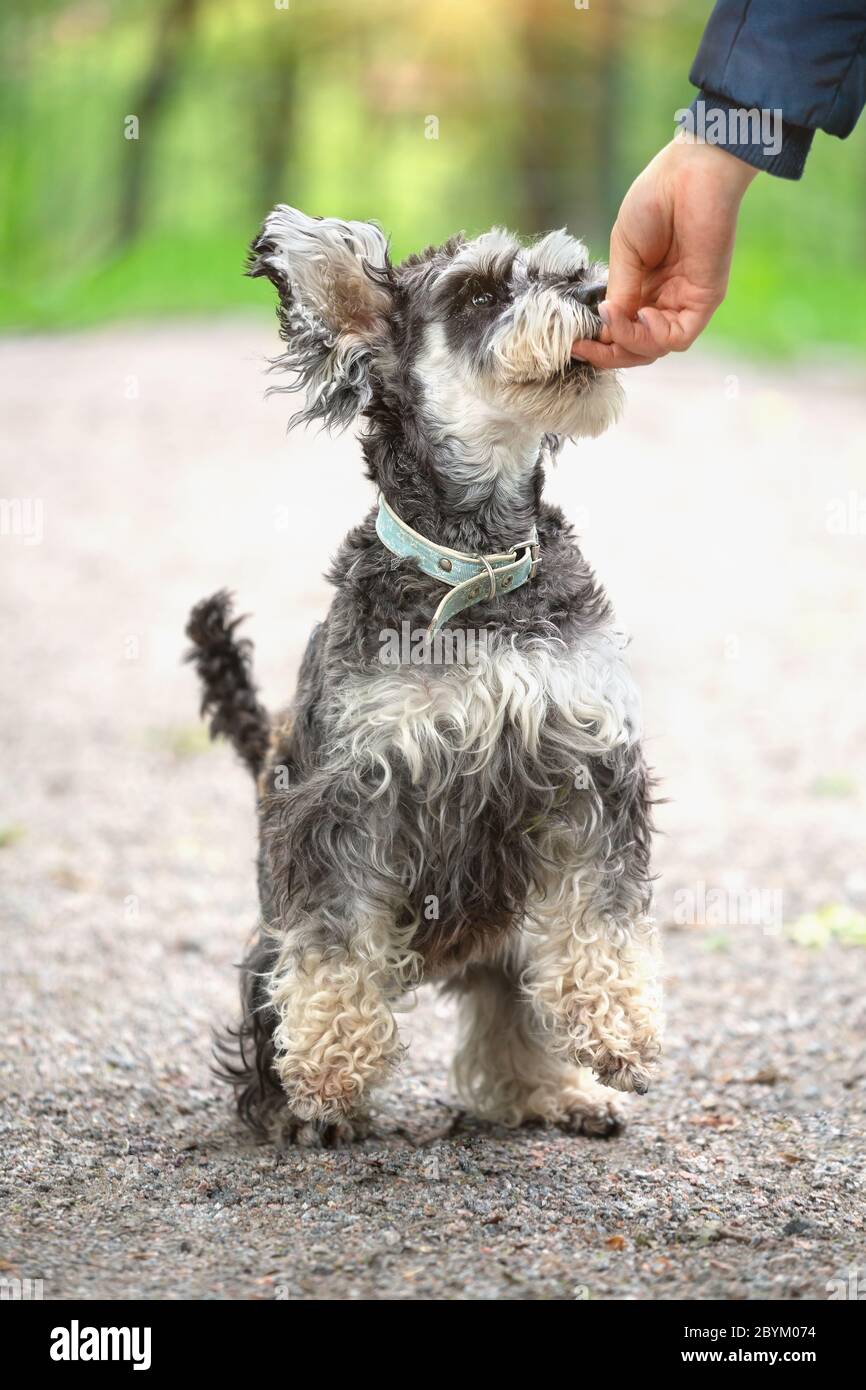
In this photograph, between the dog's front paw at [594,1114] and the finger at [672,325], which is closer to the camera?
the finger at [672,325]

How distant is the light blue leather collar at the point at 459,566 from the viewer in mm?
3875

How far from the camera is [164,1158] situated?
439cm

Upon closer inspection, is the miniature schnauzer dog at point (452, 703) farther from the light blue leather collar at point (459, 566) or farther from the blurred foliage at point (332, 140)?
the blurred foliage at point (332, 140)

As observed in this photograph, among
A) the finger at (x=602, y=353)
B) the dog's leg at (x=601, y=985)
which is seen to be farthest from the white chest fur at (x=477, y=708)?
the finger at (x=602, y=353)

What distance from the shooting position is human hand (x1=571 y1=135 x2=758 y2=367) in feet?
12.6

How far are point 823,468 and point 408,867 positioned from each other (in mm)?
10838

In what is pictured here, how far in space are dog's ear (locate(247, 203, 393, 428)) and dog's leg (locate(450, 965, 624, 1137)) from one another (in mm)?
1731

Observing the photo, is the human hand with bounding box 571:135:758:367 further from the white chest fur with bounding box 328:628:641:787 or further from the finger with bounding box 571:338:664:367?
the white chest fur with bounding box 328:628:641:787

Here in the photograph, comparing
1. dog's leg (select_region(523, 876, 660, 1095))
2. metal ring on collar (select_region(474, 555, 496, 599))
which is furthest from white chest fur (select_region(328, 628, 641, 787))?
dog's leg (select_region(523, 876, 660, 1095))

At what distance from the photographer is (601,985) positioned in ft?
13.1

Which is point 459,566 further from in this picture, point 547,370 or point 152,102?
point 152,102

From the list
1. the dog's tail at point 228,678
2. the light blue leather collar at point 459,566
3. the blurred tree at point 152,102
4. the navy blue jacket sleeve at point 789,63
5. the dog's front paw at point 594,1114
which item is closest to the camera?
the navy blue jacket sleeve at point 789,63

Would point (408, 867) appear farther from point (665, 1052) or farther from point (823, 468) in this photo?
point (823, 468)

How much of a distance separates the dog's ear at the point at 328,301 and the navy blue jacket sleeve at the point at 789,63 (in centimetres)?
99
